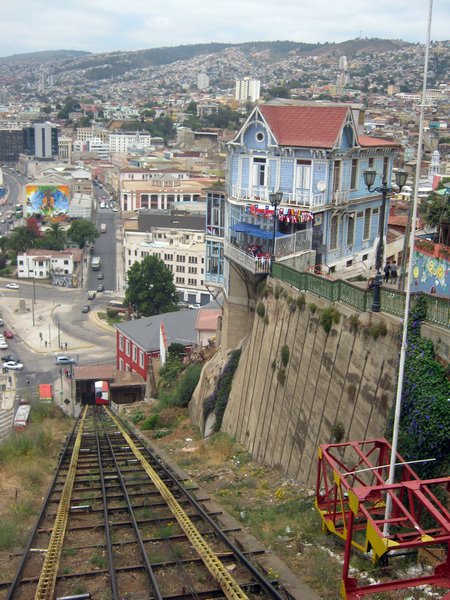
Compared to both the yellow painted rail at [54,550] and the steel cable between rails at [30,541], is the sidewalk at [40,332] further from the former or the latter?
the yellow painted rail at [54,550]

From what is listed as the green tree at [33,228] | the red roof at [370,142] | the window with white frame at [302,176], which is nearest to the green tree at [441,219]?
the red roof at [370,142]

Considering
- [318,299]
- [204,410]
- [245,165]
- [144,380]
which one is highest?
[245,165]

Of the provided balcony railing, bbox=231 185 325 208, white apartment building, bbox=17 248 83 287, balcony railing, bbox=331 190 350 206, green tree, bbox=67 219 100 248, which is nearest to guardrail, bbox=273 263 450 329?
balcony railing, bbox=231 185 325 208

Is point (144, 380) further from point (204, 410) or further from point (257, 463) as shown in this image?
point (257, 463)

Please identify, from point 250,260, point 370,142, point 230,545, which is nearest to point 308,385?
point 230,545

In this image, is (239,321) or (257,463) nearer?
(257,463)

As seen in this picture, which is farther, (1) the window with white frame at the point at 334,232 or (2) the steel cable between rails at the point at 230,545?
(1) the window with white frame at the point at 334,232

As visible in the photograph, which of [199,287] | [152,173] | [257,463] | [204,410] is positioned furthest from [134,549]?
[152,173]
